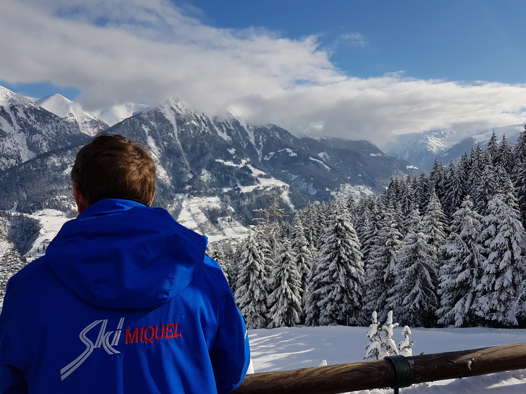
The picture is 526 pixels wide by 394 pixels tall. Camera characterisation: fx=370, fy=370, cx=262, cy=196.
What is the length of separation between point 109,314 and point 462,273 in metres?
28.9

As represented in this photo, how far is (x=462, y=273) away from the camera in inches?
1023

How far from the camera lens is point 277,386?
9.73ft

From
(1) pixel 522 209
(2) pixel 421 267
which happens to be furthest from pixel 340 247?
(1) pixel 522 209

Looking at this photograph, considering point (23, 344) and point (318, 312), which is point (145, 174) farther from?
point (318, 312)

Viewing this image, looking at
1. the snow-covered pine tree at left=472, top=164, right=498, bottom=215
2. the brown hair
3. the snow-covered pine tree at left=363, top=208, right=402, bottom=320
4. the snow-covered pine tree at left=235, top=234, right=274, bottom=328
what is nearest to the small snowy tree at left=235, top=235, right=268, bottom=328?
the snow-covered pine tree at left=235, top=234, right=274, bottom=328

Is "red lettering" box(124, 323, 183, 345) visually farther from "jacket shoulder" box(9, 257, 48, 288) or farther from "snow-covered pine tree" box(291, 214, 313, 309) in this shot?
"snow-covered pine tree" box(291, 214, 313, 309)

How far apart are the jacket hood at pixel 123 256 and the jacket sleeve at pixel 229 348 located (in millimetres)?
288

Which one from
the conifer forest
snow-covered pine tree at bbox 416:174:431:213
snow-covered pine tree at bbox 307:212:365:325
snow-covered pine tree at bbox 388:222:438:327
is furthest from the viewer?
snow-covered pine tree at bbox 416:174:431:213

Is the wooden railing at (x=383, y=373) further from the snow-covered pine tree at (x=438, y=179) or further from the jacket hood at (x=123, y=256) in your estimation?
the snow-covered pine tree at (x=438, y=179)

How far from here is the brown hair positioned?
6.11ft

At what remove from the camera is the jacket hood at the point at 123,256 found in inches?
60.8

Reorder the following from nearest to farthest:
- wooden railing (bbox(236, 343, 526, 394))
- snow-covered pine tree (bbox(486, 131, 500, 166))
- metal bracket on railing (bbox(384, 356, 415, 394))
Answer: wooden railing (bbox(236, 343, 526, 394)) → metal bracket on railing (bbox(384, 356, 415, 394)) → snow-covered pine tree (bbox(486, 131, 500, 166))

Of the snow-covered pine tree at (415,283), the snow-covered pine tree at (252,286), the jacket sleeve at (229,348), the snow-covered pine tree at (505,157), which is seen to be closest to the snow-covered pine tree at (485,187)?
the snow-covered pine tree at (505,157)

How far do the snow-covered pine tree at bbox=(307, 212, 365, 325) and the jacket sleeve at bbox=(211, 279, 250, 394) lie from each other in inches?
1183
